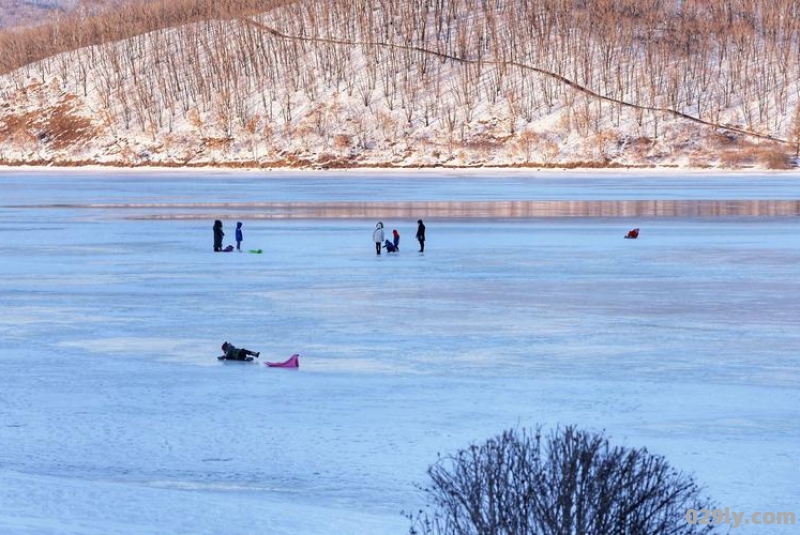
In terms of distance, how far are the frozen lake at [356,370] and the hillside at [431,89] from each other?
242 ft

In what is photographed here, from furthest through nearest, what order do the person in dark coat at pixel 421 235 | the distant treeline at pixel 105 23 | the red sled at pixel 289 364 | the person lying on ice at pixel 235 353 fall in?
the distant treeline at pixel 105 23 → the person in dark coat at pixel 421 235 → the person lying on ice at pixel 235 353 → the red sled at pixel 289 364

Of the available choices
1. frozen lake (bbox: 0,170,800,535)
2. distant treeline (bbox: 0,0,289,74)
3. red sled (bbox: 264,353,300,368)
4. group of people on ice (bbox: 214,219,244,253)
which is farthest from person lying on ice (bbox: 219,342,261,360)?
distant treeline (bbox: 0,0,289,74)

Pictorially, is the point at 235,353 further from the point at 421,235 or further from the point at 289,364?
the point at 421,235

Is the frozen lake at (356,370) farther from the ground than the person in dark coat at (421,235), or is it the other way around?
the person in dark coat at (421,235)

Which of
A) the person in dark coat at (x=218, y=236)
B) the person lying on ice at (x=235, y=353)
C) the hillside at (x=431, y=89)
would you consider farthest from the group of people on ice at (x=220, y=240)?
the hillside at (x=431, y=89)

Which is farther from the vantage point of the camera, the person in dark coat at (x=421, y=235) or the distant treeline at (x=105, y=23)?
the distant treeline at (x=105, y=23)

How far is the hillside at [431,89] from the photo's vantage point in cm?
10750

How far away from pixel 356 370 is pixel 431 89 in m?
109

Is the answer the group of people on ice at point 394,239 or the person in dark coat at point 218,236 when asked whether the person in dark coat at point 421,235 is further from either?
the person in dark coat at point 218,236

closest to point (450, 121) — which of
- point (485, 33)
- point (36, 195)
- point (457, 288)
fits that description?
point (485, 33)

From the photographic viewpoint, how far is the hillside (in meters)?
108

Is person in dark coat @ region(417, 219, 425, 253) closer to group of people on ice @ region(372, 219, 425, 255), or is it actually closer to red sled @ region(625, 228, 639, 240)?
group of people on ice @ region(372, 219, 425, 255)

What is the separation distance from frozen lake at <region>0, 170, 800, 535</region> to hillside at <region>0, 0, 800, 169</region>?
73.8m

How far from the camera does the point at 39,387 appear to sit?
514 inches
